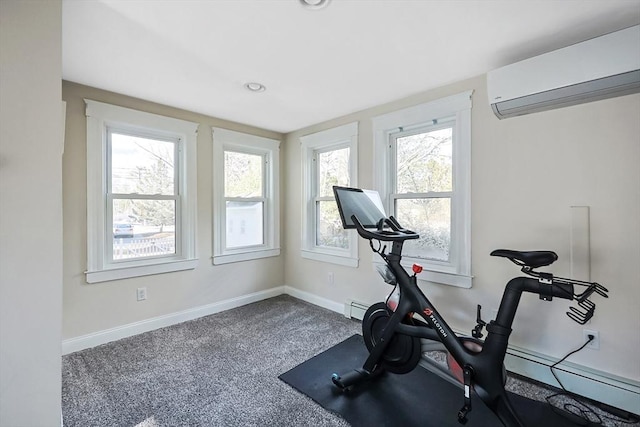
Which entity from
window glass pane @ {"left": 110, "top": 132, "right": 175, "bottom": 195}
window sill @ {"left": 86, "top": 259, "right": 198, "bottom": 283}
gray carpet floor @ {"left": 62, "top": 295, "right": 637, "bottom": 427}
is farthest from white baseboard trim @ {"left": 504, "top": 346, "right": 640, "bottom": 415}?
window glass pane @ {"left": 110, "top": 132, "right": 175, "bottom": 195}

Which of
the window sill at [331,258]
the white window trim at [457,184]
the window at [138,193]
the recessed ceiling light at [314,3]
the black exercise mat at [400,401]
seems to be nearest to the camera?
the recessed ceiling light at [314,3]

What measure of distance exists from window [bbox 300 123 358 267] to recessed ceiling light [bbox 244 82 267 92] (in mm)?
1088

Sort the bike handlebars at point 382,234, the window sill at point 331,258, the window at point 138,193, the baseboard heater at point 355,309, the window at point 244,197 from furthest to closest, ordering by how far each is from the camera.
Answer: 1. the window at point 244,197
2. the window sill at point 331,258
3. the baseboard heater at point 355,309
4. the window at point 138,193
5. the bike handlebars at point 382,234

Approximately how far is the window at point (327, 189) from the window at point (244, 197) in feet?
1.55

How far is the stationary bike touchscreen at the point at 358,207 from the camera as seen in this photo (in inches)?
77.9

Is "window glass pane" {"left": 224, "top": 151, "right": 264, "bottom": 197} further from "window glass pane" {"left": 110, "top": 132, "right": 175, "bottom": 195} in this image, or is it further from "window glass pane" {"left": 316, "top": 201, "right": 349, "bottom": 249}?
"window glass pane" {"left": 316, "top": 201, "right": 349, "bottom": 249}

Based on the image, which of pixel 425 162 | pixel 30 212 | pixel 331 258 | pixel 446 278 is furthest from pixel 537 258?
pixel 30 212

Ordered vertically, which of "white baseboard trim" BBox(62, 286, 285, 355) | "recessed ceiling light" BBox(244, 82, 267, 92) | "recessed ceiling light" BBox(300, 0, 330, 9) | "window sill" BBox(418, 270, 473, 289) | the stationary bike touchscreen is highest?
"recessed ceiling light" BBox(244, 82, 267, 92)

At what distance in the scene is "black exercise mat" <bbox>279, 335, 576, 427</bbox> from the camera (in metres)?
1.69

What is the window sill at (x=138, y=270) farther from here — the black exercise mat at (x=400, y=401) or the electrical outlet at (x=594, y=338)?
the electrical outlet at (x=594, y=338)

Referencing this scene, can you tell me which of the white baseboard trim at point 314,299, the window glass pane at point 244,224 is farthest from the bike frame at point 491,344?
the window glass pane at point 244,224

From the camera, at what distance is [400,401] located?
1.86m

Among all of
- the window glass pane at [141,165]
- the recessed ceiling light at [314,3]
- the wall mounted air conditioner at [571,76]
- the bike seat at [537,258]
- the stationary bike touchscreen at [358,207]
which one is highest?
the recessed ceiling light at [314,3]

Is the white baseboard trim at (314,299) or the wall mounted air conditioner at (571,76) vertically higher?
the wall mounted air conditioner at (571,76)
